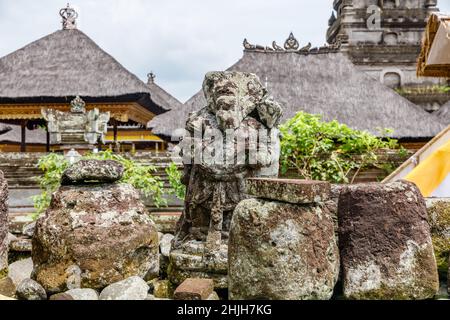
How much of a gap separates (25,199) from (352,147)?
19.8 ft

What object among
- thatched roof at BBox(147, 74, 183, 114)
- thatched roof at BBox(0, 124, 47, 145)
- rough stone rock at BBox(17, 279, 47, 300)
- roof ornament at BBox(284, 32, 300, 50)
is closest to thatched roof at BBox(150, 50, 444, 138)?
roof ornament at BBox(284, 32, 300, 50)

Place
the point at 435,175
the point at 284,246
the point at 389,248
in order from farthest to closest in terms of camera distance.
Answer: the point at 435,175
the point at 389,248
the point at 284,246

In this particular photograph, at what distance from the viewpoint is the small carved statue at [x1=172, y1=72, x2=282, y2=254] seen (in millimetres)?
3473

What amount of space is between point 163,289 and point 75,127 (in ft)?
23.8

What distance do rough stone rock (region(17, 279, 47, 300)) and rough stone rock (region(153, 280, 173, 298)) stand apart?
2.33 ft

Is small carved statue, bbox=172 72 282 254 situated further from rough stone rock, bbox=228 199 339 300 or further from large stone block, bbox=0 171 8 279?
large stone block, bbox=0 171 8 279

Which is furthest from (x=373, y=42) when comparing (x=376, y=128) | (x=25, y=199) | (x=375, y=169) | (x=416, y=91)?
(x=25, y=199)

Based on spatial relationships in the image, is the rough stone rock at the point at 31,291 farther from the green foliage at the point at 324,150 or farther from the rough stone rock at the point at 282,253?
the green foliage at the point at 324,150

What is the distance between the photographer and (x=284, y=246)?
2648 millimetres

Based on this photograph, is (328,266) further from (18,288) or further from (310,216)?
(18,288)

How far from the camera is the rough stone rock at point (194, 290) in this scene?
2.84m

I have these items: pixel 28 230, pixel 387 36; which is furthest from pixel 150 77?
pixel 28 230

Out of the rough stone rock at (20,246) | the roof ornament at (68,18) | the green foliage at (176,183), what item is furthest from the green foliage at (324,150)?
the roof ornament at (68,18)

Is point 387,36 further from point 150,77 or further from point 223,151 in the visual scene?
point 223,151
